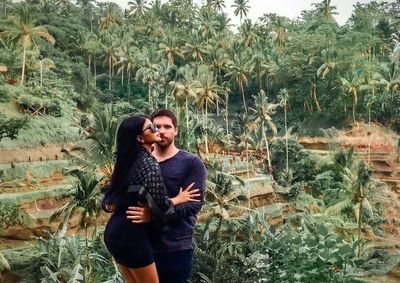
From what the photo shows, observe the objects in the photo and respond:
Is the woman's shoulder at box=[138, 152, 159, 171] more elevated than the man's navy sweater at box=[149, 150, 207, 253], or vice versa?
the woman's shoulder at box=[138, 152, 159, 171]

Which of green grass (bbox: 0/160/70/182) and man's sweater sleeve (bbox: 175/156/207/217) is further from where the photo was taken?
green grass (bbox: 0/160/70/182)

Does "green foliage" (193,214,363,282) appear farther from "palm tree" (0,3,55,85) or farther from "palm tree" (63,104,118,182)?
"palm tree" (0,3,55,85)

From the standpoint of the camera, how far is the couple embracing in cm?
242

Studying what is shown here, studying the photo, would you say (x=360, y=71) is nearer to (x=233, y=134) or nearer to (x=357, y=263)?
(x=233, y=134)

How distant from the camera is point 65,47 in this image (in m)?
52.0

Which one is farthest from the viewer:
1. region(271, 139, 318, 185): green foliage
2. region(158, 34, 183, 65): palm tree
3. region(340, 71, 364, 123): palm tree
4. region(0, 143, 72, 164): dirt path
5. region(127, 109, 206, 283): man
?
region(158, 34, 183, 65): palm tree

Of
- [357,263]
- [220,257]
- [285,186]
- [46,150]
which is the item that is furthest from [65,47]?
[357,263]

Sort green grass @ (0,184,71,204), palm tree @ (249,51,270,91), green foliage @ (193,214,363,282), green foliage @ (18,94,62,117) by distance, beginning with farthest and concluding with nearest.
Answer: palm tree @ (249,51,270,91) < green foliage @ (18,94,62,117) < green grass @ (0,184,71,204) < green foliage @ (193,214,363,282)

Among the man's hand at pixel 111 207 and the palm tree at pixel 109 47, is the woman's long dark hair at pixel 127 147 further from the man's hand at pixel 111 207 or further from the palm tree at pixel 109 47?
the palm tree at pixel 109 47

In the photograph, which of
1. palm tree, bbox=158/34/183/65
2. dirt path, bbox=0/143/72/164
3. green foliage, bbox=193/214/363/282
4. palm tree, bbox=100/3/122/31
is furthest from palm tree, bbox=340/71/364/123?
green foliage, bbox=193/214/363/282

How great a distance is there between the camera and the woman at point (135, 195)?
241 cm

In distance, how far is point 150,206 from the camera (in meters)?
2.38

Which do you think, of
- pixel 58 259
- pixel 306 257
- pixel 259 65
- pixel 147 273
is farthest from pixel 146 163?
pixel 259 65

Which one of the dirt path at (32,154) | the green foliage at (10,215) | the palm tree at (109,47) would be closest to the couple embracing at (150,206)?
the green foliage at (10,215)
